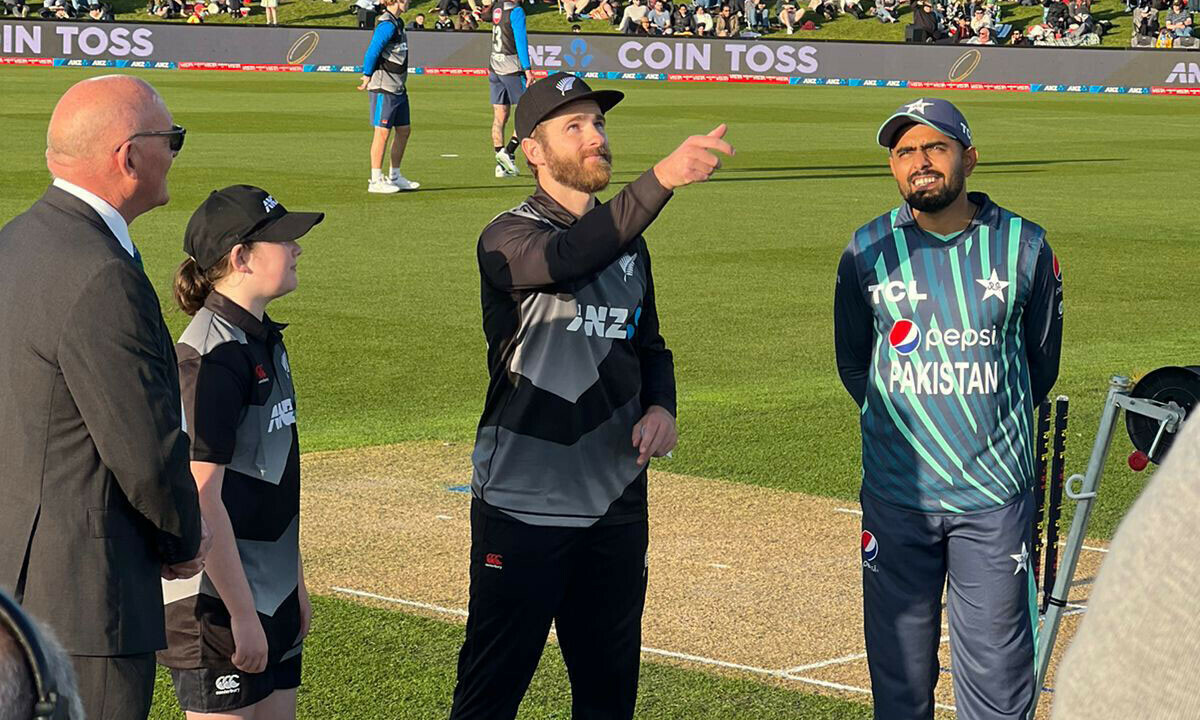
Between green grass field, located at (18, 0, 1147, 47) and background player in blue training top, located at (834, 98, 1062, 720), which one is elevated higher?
background player in blue training top, located at (834, 98, 1062, 720)

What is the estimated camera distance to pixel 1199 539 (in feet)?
4.46

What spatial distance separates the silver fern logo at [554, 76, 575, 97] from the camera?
5.25 metres

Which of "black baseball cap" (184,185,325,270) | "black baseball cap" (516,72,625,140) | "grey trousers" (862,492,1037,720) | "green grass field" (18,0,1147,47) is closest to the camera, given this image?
"black baseball cap" (184,185,325,270)

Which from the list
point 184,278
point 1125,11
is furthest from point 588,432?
point 1125,11

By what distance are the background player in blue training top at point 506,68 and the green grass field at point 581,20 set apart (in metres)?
33.6

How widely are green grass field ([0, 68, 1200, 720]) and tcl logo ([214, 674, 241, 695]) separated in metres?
1.67

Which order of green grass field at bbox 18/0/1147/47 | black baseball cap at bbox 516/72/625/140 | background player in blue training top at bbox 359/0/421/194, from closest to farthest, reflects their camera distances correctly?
1. black baseball cap at bbox 516/72/625/140
2. background player in blue training top at bbox 359/0/421/194
3. green grass field at bbox 18/0/1147/47

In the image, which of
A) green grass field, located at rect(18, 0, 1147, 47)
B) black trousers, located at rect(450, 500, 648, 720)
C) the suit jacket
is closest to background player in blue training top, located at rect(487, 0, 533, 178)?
black trousers, located at rect(450, 500, 648, 720)

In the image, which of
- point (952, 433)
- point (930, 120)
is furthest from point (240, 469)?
point (930, 120)

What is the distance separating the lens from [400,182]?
862 inches

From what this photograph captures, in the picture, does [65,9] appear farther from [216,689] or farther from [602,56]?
[216,689]

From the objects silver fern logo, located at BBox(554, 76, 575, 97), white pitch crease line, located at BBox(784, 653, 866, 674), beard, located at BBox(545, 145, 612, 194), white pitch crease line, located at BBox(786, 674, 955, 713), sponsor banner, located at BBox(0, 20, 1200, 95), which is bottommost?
sponsor banner, located at BBox(0, 20, 1200, 95)

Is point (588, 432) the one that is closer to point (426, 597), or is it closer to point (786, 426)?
point (426, 597)

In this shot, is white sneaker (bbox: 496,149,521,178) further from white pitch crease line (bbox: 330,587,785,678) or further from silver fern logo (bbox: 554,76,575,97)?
silver fern logo (bbox: 554,76,575,97)
